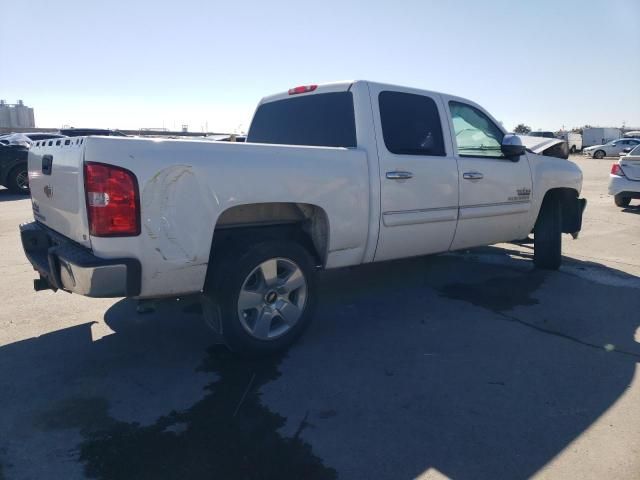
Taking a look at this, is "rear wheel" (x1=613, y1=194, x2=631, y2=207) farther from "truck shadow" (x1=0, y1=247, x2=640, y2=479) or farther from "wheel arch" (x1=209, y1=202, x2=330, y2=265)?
"wheel arch" (x1=209, y1=202, x2=330, y2=265)

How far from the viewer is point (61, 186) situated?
3252 millimetres

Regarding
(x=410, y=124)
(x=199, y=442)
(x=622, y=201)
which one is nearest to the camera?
(x=199, y=442)

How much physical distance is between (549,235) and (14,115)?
3029 inches

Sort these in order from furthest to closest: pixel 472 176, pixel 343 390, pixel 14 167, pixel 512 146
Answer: pixel 14 167 < pixel 512 146 < pixel 472 176 < pixel 343 390

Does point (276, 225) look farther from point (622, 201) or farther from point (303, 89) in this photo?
point (622, 201)

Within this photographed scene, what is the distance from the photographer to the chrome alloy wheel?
3.57 meters

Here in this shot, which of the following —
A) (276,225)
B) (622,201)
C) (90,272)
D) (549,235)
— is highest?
(276,225)

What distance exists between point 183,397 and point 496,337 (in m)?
2.52

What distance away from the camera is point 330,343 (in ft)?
12.9

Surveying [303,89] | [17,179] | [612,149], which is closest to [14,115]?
[17,179]

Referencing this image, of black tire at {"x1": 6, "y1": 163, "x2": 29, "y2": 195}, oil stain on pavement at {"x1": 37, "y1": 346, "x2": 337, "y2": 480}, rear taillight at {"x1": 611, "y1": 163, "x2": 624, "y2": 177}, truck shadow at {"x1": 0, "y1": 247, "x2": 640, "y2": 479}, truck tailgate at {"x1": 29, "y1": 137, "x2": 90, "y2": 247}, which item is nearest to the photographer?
oil stain on pavement at {"x1": 37, "y1": 346, "x2": 337, "y2": 480}

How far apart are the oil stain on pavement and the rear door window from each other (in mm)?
2447

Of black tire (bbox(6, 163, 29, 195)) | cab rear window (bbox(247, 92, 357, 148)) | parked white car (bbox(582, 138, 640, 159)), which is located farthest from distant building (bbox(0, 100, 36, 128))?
cab rear window (bbox(247, 92, 357, 148))

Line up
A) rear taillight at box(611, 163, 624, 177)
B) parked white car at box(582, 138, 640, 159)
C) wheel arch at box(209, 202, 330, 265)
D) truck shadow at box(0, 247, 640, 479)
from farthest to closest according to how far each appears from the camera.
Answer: parked white car at box(582, 138, 640, 159) → rear taillight at box(611, 163, 624, 177) → wheel arch at box(209, 202, 330, 265) → truck shadow at box(0, 247, 640, 479)
